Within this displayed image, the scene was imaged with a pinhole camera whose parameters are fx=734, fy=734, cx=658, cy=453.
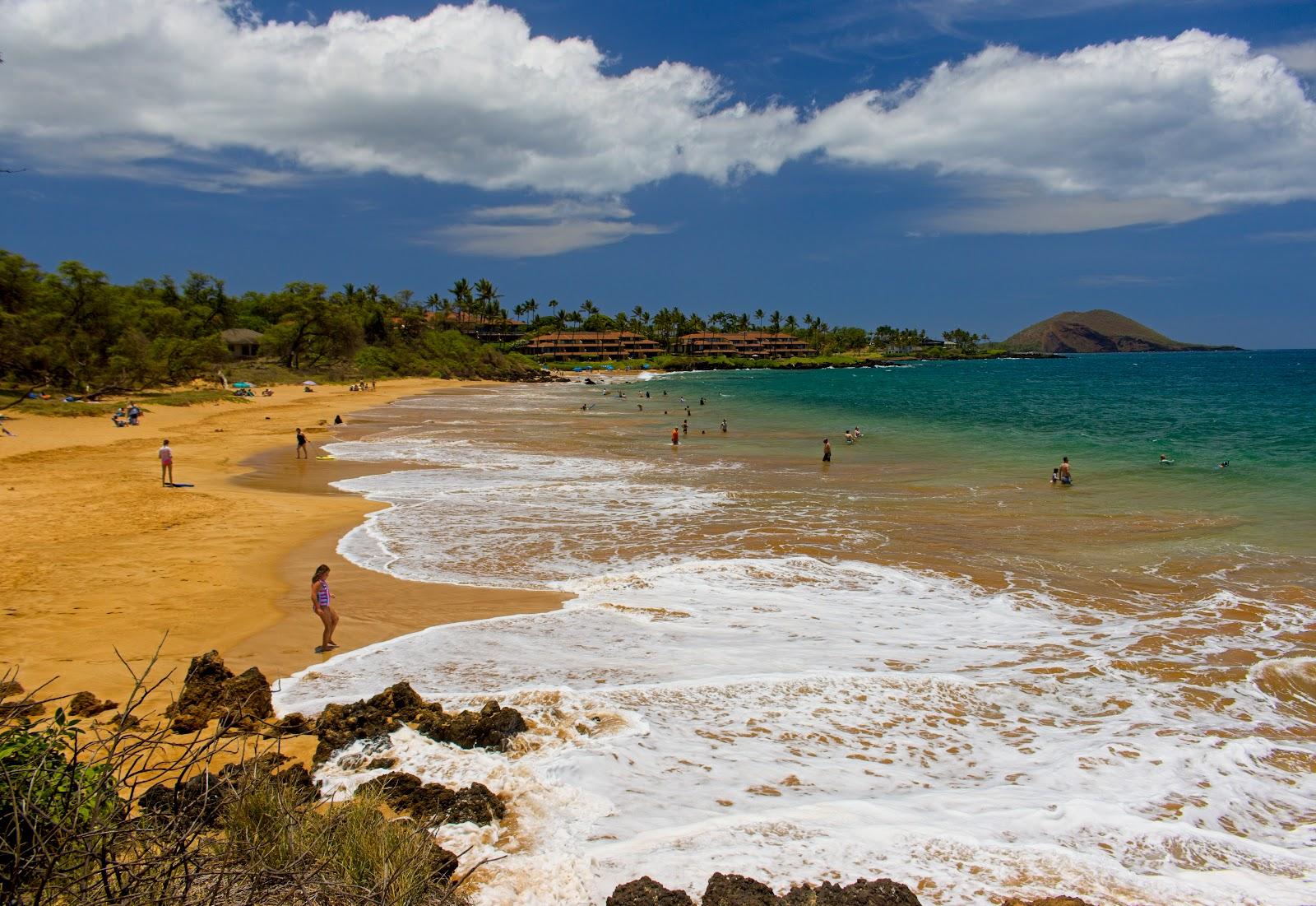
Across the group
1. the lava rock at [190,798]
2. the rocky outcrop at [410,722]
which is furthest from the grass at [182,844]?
the rocky outcrop at [410,722]

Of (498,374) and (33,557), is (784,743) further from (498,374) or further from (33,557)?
(498,374)

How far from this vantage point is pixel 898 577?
13289 millimetres

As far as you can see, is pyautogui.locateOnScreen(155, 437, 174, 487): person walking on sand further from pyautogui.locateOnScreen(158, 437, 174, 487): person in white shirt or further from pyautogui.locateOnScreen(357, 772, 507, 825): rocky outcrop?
pyautogui.locateOnScreen(357, 772, 507, 825): rocky outcrop

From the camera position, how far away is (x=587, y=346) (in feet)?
513

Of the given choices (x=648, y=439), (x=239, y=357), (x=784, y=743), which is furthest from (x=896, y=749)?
(x=239, y=357)

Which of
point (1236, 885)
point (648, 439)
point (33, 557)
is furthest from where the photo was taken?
point (648, 439)

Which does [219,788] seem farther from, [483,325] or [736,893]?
[483,325]

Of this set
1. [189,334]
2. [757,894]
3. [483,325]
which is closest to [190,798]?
[757,894]

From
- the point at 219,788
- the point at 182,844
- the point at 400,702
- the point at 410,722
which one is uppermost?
the point at 182,844

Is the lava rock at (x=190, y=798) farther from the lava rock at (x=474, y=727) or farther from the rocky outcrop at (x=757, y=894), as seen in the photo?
the rocky outcrop at (x=757, y=894)

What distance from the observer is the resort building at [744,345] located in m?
178

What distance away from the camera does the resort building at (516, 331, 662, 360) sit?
5935 inches

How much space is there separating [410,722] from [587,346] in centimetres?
15197

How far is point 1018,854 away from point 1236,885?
1540mm
